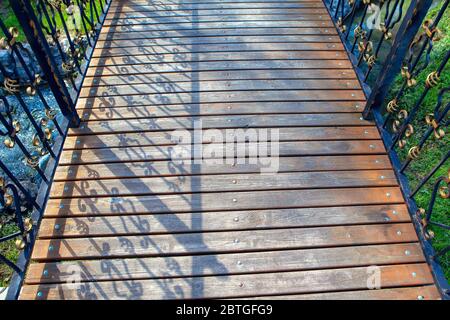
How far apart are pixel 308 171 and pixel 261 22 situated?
2.08 metres

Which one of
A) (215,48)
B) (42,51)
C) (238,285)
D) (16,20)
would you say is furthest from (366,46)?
(16,20)

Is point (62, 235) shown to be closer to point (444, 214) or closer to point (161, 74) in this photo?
point (161, 74)

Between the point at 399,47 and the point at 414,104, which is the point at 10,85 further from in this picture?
the point at 414,104

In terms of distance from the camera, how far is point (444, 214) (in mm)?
3336

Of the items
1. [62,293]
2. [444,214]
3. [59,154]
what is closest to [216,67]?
[59,154]

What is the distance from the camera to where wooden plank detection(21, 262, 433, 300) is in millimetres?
1843

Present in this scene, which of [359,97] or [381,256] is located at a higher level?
[359,97]

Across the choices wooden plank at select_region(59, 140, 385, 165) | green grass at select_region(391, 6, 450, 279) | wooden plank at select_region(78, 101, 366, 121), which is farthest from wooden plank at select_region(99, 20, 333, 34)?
green grass at select_region(391, 6, 450, 279)

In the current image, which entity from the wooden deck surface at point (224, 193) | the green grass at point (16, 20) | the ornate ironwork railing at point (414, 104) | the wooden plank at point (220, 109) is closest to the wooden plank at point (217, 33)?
the wooden deck surface at point (224, 193)

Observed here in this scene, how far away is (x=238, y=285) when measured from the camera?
188cm

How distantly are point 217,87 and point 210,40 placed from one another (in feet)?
2.57

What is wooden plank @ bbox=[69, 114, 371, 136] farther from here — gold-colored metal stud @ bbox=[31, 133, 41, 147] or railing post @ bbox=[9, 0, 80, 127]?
gold-colored metal stud @ bbox=[31, 133, 41, 147]

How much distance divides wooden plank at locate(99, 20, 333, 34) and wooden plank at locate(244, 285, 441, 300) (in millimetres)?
2820

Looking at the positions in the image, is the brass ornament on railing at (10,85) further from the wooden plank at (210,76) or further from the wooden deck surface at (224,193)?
the wooden plank at (210,76)
